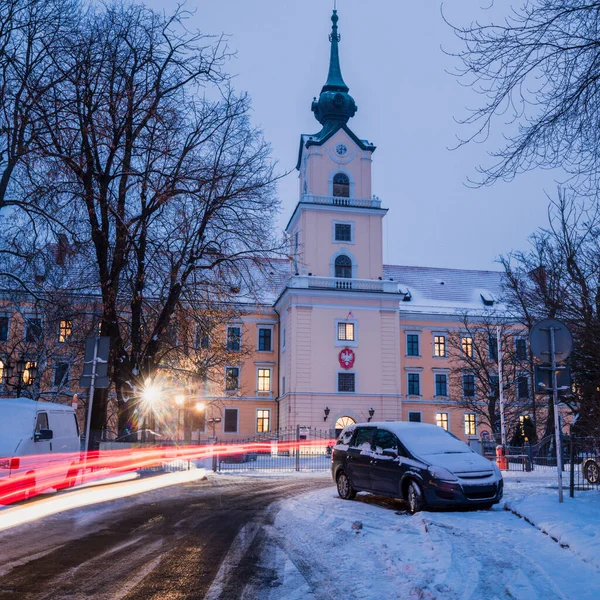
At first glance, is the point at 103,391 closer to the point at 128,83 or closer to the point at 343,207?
the point at 128,83

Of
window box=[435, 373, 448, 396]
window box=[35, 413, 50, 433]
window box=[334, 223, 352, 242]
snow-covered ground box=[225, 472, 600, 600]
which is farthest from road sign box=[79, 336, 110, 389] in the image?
window box=[435, 373, 448, 396]

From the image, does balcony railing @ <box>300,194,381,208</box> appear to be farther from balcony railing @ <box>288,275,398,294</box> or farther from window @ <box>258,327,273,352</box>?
window @ <box>258,327,273,352</box>

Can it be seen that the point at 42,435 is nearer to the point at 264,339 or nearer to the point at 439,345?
the point at 264,339

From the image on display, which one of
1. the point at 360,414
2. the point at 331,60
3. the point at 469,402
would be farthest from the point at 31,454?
the point at 331,60

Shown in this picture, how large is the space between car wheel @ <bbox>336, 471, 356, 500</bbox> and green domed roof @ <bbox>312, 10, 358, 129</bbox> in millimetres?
41869

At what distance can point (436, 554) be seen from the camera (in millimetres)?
7531

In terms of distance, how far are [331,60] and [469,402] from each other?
3051 cm

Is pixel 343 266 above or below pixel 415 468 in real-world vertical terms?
above

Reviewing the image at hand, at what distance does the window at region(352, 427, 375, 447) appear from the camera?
1409 centimetres

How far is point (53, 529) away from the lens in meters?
10.2

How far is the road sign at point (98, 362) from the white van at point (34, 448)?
99 centimetres

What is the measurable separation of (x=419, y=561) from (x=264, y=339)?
157 feet

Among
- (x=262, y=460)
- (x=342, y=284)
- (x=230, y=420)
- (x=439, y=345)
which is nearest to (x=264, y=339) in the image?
(x=230, y=420)

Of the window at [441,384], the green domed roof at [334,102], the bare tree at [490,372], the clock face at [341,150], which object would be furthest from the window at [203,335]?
the window at [441,384]
